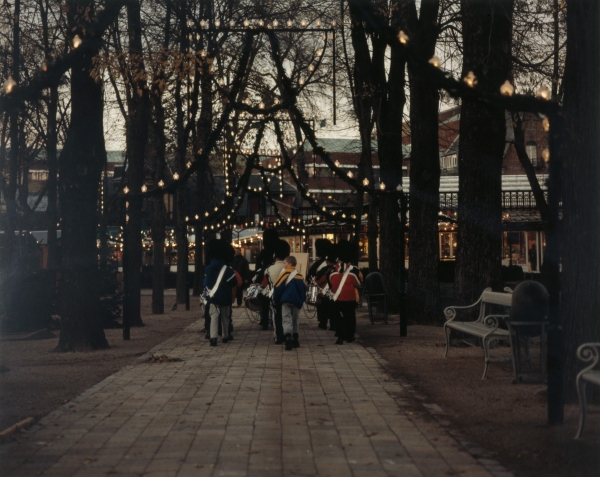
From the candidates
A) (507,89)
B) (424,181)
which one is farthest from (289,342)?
(507,89)

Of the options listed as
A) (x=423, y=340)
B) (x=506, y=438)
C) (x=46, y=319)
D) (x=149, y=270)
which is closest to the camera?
(x=506, y=438)

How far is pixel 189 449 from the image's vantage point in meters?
7.36

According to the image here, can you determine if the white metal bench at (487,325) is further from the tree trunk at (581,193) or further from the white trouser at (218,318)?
the white trouser at (218,318)

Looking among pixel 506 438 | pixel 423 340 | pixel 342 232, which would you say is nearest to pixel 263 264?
pixel 423 340

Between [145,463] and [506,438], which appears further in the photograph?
[506,438]

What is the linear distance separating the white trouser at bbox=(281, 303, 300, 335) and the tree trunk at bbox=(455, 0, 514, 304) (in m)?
2.74

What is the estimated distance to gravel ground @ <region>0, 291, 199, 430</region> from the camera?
10.2 metres

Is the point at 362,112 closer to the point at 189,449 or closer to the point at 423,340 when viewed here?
the point at 423,340

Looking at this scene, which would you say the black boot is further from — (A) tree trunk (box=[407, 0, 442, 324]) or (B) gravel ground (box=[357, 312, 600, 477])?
(A) tree trunk (box=[407, 0, 442, 324])

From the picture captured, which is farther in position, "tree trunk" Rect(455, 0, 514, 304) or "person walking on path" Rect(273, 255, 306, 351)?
"person walking on path" Rect(273, 255, 306, 351)

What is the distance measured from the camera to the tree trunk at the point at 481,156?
50.9 feet

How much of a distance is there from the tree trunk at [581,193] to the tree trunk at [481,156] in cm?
565

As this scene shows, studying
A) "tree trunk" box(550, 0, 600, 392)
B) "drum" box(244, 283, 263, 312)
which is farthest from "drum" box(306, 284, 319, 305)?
"tree trunk" box(550, 0, 600, 392)

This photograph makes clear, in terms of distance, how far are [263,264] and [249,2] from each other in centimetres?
888
